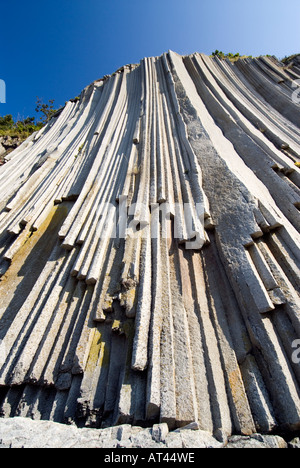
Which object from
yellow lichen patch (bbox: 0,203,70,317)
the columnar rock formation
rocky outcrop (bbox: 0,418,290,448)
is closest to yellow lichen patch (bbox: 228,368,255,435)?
the columnar rock formation

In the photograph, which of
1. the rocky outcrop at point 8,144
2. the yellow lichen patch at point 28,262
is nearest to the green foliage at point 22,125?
the rocky outcrop at point 8,144

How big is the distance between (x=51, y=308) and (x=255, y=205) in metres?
3.43

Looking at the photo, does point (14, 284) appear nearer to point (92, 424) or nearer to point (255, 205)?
point (92, 424)

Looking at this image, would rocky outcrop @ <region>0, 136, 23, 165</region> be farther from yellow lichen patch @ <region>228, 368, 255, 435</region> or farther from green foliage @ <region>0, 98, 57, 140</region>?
yellow lichen patch @ <region>228, 368, 255, 435</region>

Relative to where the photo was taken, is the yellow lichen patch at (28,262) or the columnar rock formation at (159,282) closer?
the columnar rock formation at (159,282)

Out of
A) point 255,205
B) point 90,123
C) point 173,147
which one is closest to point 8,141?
point 90,123

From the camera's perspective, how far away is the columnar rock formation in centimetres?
233

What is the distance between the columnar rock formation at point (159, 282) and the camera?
2.33m

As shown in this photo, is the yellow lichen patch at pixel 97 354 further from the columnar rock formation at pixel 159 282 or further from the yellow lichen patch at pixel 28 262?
the yellow lichen patch at pixel 28 262

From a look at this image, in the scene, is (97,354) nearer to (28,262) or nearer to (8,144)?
(28,262)

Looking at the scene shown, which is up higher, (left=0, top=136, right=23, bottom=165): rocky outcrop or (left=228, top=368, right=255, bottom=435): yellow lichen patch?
(left=0, top=136, right=23, bottom=165): rocky outcrop

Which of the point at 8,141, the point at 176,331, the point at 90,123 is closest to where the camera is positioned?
the point at 176,331

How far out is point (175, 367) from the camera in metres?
2.43

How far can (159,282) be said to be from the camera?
125 inches
